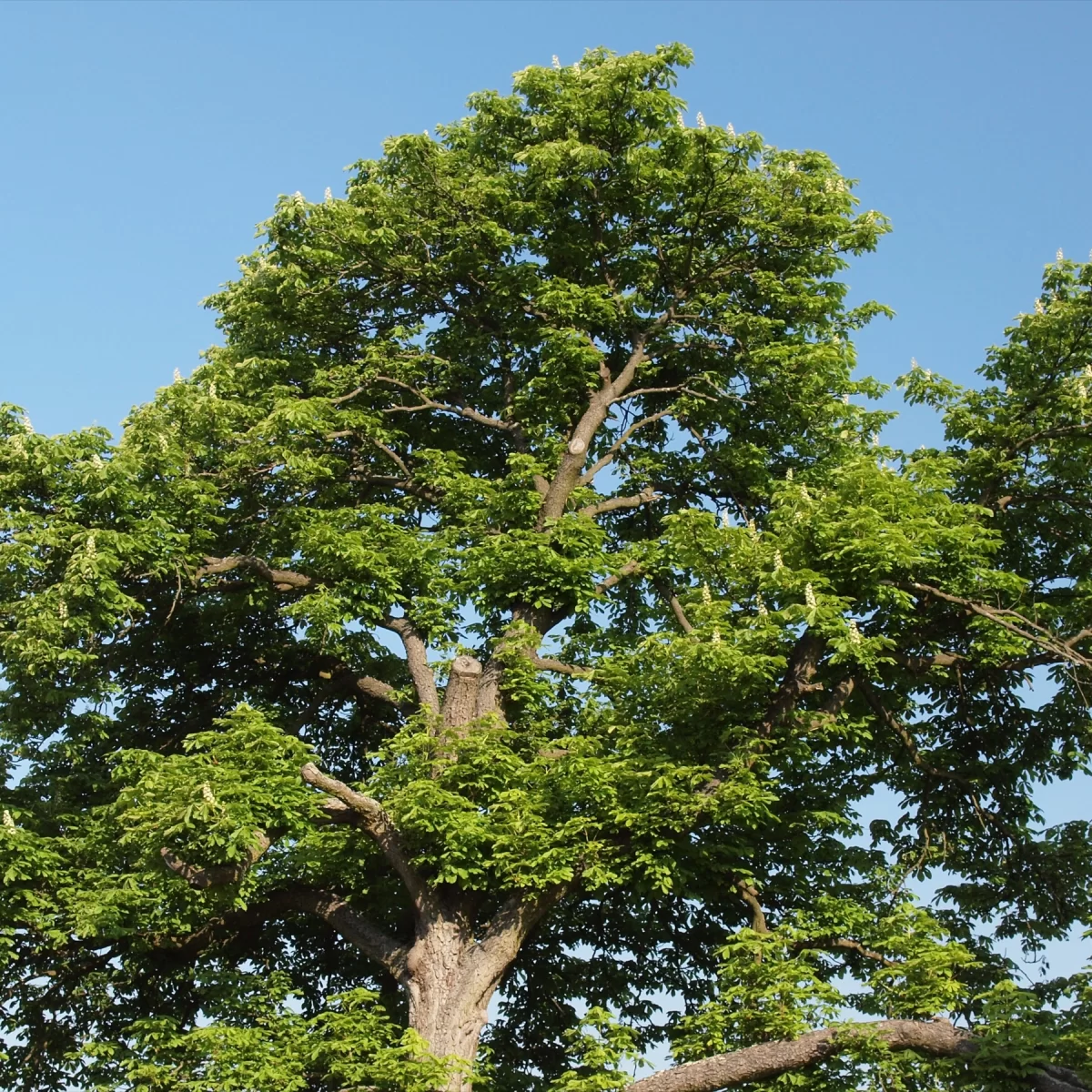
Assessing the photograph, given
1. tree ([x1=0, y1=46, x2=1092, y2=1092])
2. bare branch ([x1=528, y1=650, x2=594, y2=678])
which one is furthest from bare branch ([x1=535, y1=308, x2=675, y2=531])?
bare branch ([x1=528, y1=650, x2=594, y2=678])

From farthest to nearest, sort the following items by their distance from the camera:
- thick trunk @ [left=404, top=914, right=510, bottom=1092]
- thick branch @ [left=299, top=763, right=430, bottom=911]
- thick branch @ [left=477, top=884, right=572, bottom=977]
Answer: thick branch @ [left=299, top=763, right=430, bottom=911] → thick branch @ [left=477, top=884, right=572, bottom=977] → thick trunk @ [left=404, top=914, right=510, bottom=1092]

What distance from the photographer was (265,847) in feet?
39.7

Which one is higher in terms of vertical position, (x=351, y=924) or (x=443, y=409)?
(x=443, y=409)

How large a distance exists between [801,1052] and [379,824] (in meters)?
4.59

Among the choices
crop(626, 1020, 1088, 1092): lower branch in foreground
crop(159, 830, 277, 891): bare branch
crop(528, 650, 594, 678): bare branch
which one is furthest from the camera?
crop(528, 650, 594, 678): bare branch

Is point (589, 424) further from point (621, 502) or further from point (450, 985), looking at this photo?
point (450, 985)

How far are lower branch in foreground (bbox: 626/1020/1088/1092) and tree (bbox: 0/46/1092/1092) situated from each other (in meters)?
0.04

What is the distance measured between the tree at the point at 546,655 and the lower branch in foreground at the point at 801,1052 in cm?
4

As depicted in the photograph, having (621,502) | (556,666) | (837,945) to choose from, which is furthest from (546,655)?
(837,945)

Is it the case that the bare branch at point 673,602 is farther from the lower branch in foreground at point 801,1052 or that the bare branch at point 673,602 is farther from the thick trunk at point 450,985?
the lower branch in foreground at point 801,1052

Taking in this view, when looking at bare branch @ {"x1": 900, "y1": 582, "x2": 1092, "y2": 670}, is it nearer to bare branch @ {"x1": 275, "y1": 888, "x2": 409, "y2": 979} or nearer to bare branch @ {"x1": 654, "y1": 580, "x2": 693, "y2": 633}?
bare branch @ {"x1": 654, "y1": 580, "x2": 693, "y2": 633}

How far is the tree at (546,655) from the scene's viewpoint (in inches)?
482

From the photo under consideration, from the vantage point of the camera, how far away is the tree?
12250 millimetres

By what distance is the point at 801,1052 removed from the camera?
1124 centimetres
